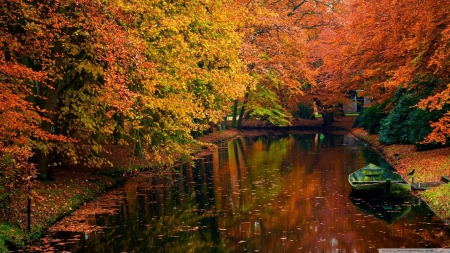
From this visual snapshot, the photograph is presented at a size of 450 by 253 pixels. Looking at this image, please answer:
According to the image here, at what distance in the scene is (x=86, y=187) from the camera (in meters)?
24.5

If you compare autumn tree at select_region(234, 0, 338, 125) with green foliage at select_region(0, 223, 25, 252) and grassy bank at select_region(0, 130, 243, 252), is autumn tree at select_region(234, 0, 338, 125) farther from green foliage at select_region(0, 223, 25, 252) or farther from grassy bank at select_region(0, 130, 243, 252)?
green foliage at select_region(0, 223, 25, 252)

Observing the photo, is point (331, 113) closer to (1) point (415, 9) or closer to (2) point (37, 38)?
(1) point (415, 9)

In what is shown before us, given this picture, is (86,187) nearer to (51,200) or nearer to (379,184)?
(51,200)

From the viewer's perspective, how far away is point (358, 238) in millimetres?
16656

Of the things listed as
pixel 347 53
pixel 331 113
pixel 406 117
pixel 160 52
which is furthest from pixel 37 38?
pixel 331 113

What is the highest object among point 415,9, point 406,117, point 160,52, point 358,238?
point 415,9

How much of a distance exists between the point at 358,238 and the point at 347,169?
1607 cm

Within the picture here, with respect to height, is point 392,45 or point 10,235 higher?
point 392,45

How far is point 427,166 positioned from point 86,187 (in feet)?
49.7

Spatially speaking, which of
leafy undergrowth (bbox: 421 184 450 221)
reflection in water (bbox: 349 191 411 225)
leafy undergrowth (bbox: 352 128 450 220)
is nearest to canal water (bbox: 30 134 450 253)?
reflection in water (bbox: 349 191 411 225)

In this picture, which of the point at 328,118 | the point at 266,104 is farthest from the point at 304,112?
the point at 266,104

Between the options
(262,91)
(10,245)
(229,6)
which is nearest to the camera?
(10,245)

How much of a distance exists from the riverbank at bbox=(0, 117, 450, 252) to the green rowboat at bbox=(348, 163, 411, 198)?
0.91 metres

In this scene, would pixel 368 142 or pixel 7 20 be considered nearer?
pixel 7 20
